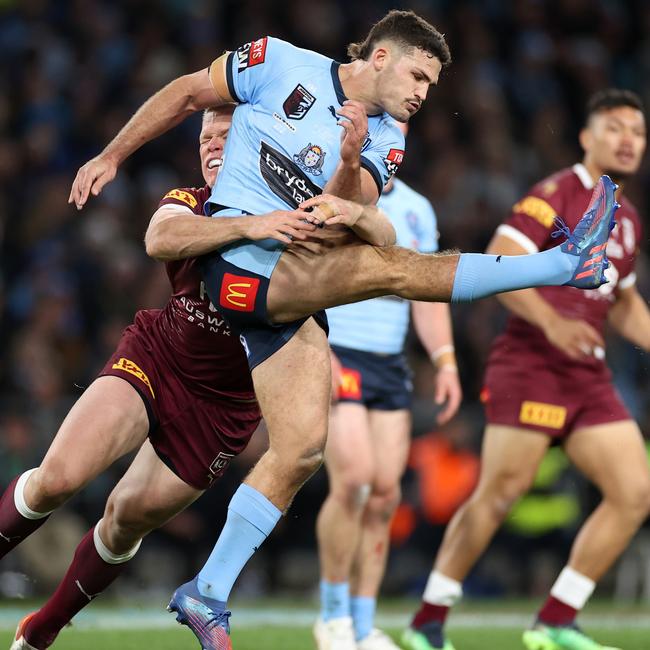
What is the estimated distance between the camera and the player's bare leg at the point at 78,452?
15.9 ft

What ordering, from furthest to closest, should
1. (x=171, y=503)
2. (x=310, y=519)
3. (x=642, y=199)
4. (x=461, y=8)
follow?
(x=461, y=8) < (x=642, y=199) < (x=310, y=519) < (x=171, y=503)

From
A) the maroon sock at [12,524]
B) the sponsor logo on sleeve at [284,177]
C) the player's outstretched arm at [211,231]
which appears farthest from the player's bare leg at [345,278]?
the maroon sock at [12,524]

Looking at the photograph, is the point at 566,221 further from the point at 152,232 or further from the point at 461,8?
the point at 461,8

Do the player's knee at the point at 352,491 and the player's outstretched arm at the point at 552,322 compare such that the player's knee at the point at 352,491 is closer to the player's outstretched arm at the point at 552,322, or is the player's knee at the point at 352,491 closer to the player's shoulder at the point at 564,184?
the player's outstretched arm at the point at 552,322

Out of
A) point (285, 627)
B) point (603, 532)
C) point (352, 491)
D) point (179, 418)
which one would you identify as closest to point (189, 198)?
point (179, 418)

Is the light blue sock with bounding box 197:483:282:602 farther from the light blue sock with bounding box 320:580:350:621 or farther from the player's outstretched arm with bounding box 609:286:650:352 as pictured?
the player's outstretched arm with bounding box 609:286:650:352

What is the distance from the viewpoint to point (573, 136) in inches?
529

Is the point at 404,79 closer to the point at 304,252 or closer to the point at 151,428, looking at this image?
the point at 304,252

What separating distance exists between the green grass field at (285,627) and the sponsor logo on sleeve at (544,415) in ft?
3.79

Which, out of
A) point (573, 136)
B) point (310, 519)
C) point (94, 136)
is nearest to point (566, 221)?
point (310, 519)

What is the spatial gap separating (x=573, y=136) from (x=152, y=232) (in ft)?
30.7

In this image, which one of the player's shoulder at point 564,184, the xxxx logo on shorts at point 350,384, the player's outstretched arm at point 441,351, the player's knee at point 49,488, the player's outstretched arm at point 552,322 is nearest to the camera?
the player's knee at point 49,488

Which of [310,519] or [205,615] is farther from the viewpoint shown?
[310,519]

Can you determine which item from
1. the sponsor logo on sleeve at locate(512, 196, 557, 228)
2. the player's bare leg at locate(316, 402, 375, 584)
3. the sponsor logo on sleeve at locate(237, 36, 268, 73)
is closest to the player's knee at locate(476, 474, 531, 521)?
the player's bare leg at locate(316, 402, 375, 584)
